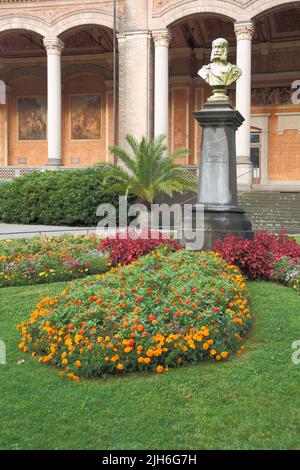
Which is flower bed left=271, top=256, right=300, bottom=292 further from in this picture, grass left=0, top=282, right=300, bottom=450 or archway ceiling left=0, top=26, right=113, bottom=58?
archway ceiling left=0, top=26, right=113, bottom=58

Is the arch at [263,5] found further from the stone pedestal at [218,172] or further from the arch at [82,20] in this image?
the stone pedestal at [218,172]

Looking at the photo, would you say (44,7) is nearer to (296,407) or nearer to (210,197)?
(210,197)

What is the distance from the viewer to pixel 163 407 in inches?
164

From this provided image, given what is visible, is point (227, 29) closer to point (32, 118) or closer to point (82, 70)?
point (82, 70)

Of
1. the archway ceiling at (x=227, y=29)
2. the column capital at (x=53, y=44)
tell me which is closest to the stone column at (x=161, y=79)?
the archway ceiling at (x=227, y=29)

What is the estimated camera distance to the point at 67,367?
15.7 ft

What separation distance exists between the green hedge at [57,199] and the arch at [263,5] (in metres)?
9.68

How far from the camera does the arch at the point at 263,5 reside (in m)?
22.6

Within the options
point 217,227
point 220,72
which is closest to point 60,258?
point 217,227

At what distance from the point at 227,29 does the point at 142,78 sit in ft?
23.3

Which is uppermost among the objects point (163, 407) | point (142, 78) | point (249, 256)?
point (142, 78)

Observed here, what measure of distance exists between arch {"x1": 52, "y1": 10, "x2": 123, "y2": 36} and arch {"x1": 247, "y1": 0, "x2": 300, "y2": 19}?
6.18 metres

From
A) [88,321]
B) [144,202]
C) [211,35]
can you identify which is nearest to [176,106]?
[211,35]

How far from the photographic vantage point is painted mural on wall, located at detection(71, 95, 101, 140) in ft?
102
